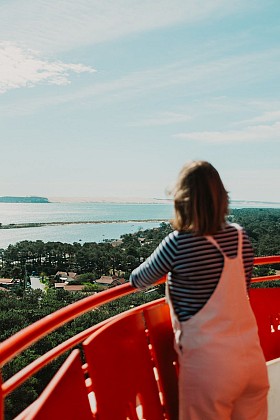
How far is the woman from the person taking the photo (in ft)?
5.61

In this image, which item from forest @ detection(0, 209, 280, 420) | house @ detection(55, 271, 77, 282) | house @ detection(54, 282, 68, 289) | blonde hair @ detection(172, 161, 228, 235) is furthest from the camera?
house @ detection(55, 271, 77, 282)

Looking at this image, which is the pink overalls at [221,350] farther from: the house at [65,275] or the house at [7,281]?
the house at [7,281]

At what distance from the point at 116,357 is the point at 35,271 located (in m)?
73.7

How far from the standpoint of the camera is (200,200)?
1.71 meters

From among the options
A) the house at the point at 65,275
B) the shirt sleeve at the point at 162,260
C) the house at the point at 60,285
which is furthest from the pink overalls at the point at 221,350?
the house at the point at 65,275

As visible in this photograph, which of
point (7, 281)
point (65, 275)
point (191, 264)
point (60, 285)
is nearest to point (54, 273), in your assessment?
point (65, 275)

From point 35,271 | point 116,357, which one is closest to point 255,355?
point 116,357

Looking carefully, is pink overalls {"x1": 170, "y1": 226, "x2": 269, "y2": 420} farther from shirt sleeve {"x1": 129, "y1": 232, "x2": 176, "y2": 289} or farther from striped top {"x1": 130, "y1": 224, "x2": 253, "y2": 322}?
shirt sleeve {"x1": 129, "y1": 232, "x2": 176, "y2": 289}

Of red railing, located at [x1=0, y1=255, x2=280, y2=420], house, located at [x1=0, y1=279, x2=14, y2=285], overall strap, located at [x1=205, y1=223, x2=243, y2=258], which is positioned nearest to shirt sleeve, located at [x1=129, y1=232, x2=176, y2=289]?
overall strap, located at [x1=205, y1=223, x2=243, y2=258]

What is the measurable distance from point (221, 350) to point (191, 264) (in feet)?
1.01

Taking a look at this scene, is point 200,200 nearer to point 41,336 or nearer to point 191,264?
point 191,264

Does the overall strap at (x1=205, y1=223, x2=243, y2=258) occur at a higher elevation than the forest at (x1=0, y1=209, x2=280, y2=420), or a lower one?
higher

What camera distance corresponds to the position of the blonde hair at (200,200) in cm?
170

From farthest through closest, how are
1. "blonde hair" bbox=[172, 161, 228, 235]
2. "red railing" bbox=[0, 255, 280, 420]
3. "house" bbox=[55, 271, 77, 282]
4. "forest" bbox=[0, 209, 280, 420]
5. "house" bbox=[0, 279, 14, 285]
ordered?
"house" bbox=[55, 271, 77, 282]
"house" bbox=[0, 279, 14, 285]
"forest" bbox=[0, 209, 280, 420]
"blonde hair" bbox=[172, 161, 228, 235]
"red railing" bbox=[0, 255, 280, 420]
